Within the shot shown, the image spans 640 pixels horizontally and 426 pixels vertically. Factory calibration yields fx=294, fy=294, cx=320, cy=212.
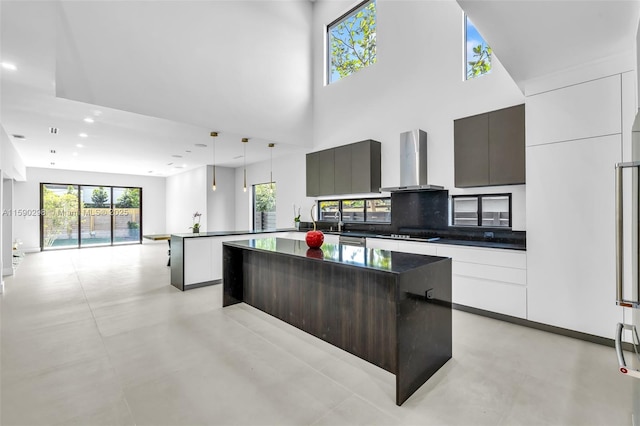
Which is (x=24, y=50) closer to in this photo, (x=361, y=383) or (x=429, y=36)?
(x=361, y=383)

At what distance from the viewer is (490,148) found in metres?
3.75

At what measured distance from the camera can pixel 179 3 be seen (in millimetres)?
4324

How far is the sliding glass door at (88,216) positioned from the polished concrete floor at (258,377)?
7.91m

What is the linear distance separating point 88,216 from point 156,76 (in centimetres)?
879

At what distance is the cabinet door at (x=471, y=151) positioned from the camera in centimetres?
380

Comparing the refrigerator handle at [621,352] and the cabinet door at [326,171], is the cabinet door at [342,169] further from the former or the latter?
the refrigerator handle at [621,352]

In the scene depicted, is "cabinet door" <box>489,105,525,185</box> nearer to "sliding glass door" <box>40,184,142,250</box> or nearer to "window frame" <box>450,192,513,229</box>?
"window frame" <box>450,192,513,229</box>

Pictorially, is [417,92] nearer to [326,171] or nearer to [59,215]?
[326,171]

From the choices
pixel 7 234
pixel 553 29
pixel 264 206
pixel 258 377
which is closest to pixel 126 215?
pixel 7 234

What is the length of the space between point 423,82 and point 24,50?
5.04 meters

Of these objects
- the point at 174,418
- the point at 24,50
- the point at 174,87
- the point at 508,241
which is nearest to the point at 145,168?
the point at 174,87

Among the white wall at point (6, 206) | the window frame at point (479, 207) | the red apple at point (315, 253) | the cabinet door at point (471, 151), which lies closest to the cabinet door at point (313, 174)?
the window frame at point (479, 207)

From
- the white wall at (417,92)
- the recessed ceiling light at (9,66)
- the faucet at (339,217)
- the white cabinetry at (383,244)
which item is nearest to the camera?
the recessed ceiling light at (9,66)

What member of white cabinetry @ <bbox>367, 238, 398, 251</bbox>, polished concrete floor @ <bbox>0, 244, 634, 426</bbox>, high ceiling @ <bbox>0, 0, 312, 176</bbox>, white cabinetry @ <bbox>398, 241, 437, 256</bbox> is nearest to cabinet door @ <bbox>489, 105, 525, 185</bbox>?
white cabinetry @ <bbox>398, 241, 437, 256</bbox>
